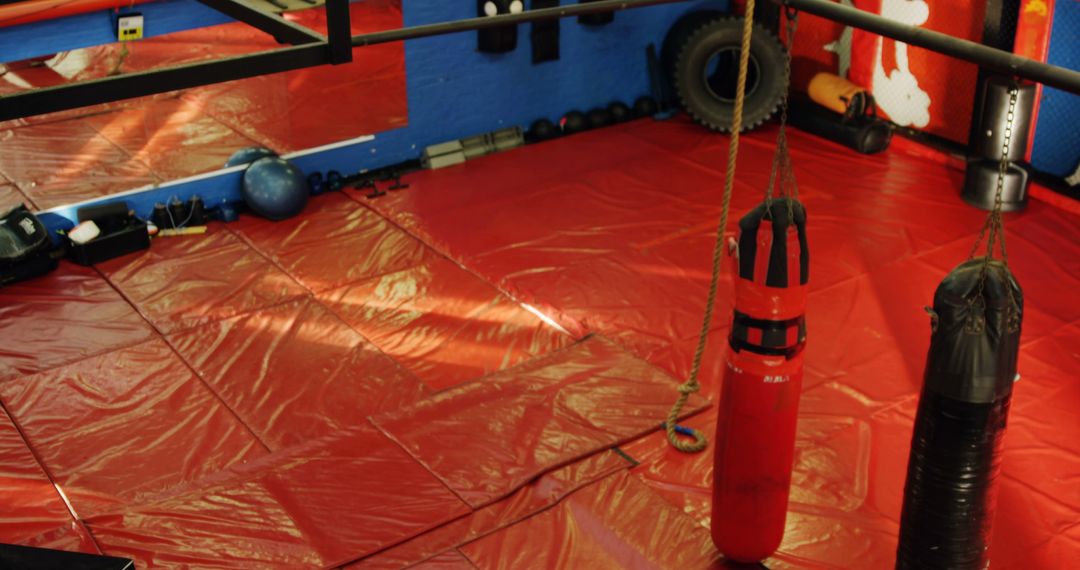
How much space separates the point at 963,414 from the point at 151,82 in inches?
102

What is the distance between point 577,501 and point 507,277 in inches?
86.8

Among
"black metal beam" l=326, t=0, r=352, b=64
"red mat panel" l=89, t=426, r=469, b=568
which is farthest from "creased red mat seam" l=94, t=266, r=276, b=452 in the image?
"black metal beam" l=326, t=0, r=352, b=64

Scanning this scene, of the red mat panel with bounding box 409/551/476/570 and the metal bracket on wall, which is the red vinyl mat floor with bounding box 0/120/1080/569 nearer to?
the red mat panel with bounding box 409/551/476/570

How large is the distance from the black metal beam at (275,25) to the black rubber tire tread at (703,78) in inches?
215

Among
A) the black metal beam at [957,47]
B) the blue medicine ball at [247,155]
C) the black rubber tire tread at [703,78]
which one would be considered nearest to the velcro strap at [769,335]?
the black metal beam at [957,47]

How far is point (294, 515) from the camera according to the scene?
4.68m

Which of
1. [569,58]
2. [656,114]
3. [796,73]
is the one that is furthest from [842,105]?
[569,58]

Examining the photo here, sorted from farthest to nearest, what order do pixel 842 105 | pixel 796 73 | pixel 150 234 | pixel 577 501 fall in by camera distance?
1. pixel 796 73
2. pixel 842 105
3. pixel 150 234
4. pixel 577 501

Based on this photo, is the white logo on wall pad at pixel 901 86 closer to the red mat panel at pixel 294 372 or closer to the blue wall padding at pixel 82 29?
the red mat panel at pixel 294 372

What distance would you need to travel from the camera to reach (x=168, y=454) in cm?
522

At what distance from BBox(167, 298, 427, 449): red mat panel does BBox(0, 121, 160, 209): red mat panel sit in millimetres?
1645

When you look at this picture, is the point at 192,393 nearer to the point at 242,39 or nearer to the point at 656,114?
the point at 242,39

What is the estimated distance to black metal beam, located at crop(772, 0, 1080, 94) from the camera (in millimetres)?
3037

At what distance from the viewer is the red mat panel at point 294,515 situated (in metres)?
4.47
